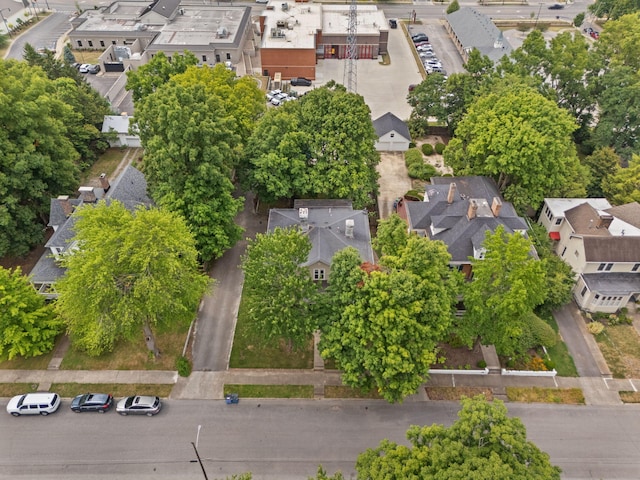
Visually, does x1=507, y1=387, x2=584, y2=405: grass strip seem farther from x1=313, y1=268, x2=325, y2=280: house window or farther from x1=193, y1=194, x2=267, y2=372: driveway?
x1=193, y1=194, x2=267, y2=372: driveway

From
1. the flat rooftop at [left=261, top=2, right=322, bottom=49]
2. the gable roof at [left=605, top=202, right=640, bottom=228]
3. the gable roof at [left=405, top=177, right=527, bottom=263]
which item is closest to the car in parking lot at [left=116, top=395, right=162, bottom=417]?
the gable roof at [left=405, top=177, right=527, bottom=263]

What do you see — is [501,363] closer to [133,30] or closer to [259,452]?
[259,452]

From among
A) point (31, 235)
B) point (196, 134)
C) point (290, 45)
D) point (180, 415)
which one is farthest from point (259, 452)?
point (290, 45)

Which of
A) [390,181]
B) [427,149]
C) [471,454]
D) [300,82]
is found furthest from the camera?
[300,82]

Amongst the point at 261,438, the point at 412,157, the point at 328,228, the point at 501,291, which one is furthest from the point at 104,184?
the point at 501,291

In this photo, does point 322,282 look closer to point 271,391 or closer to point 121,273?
point 271,391

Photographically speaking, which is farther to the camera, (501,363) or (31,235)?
(31,235)
